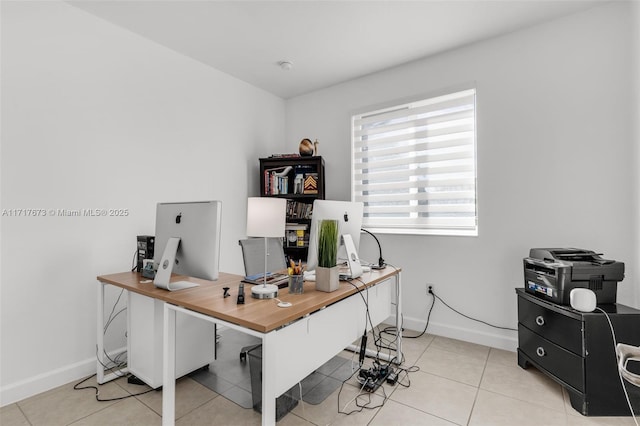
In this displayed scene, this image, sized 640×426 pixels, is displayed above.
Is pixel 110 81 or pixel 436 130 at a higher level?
pixel 110 81

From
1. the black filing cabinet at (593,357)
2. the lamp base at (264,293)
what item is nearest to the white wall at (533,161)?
the black filing cabinet at (593,357)

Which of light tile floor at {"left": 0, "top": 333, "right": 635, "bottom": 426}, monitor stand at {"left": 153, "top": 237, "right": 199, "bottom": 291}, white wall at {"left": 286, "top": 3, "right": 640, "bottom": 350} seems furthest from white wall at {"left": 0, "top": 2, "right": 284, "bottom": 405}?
white wall at {"left": 286, "top": 3, "right": 640, "bottom": 350}

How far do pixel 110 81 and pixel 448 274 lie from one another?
11.5 ft

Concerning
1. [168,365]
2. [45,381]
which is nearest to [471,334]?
[168,365]

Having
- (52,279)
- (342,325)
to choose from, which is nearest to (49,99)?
(52,279)

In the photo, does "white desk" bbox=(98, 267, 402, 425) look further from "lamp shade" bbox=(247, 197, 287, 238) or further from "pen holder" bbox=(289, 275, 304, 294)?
"lamp shade" bbox=(247, 197, 287, 238)

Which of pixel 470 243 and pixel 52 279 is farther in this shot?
pixel 470 243

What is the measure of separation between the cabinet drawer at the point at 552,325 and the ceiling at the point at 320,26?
7.57ft

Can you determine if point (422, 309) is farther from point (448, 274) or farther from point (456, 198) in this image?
point (456, 198)

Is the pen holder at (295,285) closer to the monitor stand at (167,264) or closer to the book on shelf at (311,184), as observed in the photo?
the monitor stand at (167,264)

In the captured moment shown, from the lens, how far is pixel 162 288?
1.85 metres

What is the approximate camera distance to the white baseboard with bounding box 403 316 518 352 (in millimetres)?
2701

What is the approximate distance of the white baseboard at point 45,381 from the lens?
6.55 feet

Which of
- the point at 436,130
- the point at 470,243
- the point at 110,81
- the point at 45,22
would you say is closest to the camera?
the point at 45,22
